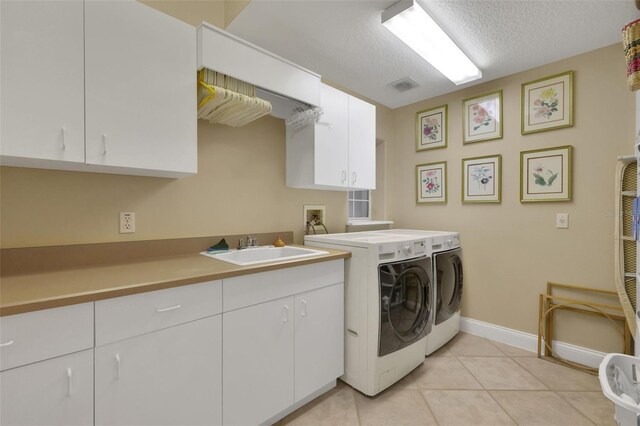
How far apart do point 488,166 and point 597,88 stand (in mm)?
928

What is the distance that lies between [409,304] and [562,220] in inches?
61.1

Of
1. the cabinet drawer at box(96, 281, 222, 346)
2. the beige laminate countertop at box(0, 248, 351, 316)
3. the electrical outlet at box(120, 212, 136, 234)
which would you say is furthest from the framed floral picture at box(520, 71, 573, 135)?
the electrical outlet at box(120, 212, 136, 234)

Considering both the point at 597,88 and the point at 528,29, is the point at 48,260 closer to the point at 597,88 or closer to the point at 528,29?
the point at 528,29

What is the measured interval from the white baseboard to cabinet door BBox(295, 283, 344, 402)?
1.70 m

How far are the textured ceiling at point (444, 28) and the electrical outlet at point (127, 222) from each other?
144 centimetres

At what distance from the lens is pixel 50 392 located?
0.94 meters

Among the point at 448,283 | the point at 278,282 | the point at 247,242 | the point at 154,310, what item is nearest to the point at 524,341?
the point at 448,283

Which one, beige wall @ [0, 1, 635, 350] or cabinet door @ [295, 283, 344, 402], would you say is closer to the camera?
beige wall @ [0, 1, 635, 350]

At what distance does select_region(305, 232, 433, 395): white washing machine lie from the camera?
1.84m

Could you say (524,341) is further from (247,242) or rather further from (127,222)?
(127,222)

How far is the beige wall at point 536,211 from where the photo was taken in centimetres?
218

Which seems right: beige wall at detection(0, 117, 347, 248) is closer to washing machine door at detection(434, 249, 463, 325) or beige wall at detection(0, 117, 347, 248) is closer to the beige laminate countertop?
the beige laminate countertop

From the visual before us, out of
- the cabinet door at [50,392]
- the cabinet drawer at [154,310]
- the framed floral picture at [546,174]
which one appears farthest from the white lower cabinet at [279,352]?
the framed floral picture at [546,174]

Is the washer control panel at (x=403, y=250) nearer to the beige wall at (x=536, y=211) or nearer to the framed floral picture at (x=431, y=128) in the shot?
the beige wall at (x=536, y=211)
